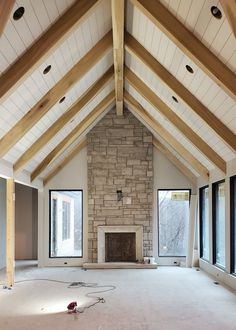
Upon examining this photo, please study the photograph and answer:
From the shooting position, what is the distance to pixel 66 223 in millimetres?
12125

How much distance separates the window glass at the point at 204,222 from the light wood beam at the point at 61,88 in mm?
5266

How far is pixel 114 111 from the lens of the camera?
1185 centimetres

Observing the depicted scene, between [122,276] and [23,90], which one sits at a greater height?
[23,90]

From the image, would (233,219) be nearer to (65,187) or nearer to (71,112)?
(71,112)

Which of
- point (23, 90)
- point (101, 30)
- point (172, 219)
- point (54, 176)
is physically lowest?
point (172, 219)

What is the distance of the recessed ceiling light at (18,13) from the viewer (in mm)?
4524

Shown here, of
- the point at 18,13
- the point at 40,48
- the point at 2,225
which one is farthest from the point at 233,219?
the point at 2,225

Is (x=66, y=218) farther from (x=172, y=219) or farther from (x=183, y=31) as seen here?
(x=183, y=31)

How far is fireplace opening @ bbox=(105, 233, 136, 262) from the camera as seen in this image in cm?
1164

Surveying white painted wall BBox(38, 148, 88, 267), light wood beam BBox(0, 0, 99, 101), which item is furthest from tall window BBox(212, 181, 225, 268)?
light wood beam BBox(0, 0, 99, 101)

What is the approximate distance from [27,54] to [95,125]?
6.44 meters

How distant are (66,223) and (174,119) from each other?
16.8 ft

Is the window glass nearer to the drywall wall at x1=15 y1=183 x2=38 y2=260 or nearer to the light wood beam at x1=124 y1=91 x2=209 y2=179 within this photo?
the light wood beam at x1=124 y1=91 x2=209 y2=179

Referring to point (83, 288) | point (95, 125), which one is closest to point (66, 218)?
point (95, 125)
